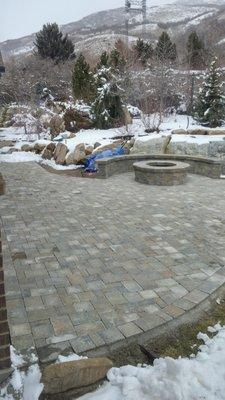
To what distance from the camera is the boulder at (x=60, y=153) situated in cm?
1516

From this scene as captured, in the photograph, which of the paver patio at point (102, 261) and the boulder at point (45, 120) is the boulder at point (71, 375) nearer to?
the paver patio at point (102, 261)

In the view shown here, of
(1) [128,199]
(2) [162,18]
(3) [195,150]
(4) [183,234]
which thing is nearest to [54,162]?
(3) [195,150]

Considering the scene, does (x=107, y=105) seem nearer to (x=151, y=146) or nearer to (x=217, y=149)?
(x=151, y=146)

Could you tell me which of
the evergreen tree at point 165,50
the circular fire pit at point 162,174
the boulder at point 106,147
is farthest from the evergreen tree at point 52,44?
the circular fire pit at point 162,174

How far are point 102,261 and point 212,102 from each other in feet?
57.6

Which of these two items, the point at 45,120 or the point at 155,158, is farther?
the point at 45,120

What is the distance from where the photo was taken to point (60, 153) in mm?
15406

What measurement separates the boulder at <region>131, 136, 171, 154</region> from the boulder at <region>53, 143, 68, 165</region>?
2828 mm

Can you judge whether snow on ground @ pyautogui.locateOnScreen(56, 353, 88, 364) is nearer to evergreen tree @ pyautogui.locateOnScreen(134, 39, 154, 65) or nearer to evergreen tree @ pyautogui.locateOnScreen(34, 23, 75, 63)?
evergreen tree @ pyautogui.locateOnScreen(134, 39, 154, 65)

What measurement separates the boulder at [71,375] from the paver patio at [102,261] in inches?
8.8

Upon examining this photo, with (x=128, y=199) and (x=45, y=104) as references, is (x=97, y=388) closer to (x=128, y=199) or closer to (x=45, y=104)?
(x=128, y=199)

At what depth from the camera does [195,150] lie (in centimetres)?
1410

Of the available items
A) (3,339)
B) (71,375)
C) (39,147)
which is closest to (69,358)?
(71,375)

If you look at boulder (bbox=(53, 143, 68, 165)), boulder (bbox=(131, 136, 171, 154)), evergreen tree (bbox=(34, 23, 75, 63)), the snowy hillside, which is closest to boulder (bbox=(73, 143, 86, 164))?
boulder (bbox=(53, 143, 68, 165))
